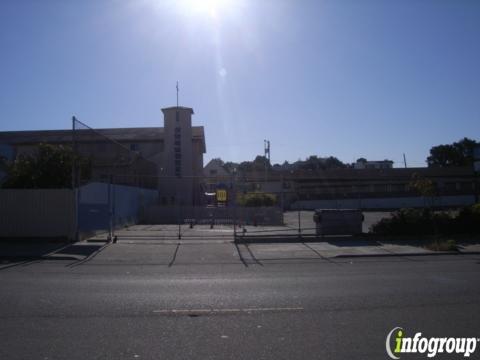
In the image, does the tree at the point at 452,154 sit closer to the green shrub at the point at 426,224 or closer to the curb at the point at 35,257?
→ the green shrub at the point at 426,224

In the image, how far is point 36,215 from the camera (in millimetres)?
18672

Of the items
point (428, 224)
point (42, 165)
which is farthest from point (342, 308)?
point (42, 165)

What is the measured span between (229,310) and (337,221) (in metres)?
13.1

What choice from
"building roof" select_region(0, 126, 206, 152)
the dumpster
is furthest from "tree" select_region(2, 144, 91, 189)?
"building roof" select_region(0, 126, 206, 152)

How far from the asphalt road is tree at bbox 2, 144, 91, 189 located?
948 centimetres

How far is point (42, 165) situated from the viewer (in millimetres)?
21719

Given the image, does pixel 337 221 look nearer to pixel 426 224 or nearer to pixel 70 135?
pixel 426 224

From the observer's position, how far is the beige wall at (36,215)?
18.6 metres

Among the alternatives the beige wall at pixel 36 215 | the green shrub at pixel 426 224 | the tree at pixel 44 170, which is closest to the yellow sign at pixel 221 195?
the tree at pixel 44 170

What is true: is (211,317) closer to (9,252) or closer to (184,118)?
(9,252)
